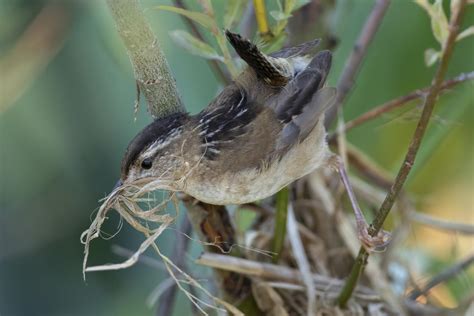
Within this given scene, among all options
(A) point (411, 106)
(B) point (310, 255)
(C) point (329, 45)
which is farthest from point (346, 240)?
(C) point (329, 45)

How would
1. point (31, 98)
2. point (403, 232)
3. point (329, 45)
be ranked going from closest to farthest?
1. point (403, 232)
2. point (329, 45)
3. point (31, 98)

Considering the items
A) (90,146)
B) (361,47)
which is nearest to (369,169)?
(361,47)

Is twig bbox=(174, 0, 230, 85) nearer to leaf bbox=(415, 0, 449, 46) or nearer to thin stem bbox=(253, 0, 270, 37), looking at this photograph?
thin stem bbox=(253, 0, 270, 37)

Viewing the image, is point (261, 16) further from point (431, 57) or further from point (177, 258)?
point (177, 258)

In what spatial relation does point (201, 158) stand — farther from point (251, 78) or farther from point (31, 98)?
point (31, 98)

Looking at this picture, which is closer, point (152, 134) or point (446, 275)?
point (152, 134)

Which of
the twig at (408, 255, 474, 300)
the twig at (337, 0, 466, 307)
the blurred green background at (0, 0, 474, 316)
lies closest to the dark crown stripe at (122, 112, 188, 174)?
the twig at (337, 0, 466, 307)

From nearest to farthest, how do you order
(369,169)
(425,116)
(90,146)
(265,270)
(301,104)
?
(425,116), (301,104), (265,270), (369,169), (90,146)
